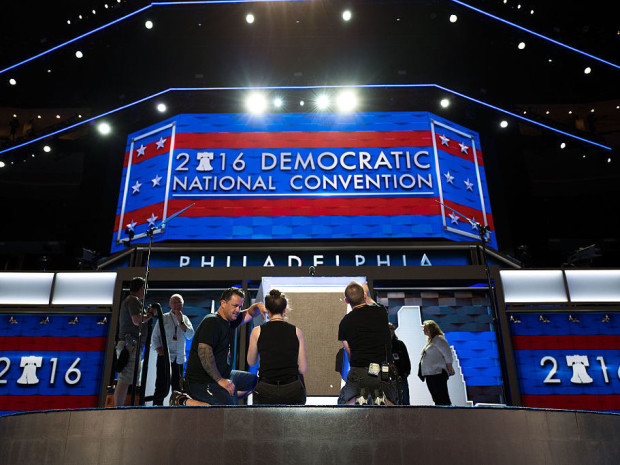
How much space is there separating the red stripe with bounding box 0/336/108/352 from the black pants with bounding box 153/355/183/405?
115 inches

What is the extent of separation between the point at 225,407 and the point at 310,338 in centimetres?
307

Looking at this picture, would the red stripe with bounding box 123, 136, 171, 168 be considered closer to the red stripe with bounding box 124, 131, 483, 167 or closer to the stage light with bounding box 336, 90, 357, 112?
the red stripe with bounding box 124, 131, 483, 167

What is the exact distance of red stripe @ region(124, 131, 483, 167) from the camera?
42.4 feet

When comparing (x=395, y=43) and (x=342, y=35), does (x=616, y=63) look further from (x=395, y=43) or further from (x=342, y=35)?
(x=342, y=35)

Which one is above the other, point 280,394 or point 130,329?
point 130,329

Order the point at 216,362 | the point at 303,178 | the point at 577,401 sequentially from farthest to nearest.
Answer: the point at 303,178 < the point at 577,401 < the point at 216,362

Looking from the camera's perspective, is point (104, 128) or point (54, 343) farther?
point (104, 128)

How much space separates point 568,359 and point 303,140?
7440 mm

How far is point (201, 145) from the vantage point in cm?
1292

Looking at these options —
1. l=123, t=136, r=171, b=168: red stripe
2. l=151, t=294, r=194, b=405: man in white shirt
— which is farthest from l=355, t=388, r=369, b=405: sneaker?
l=123, t=136, r=171, b=168: red stripe

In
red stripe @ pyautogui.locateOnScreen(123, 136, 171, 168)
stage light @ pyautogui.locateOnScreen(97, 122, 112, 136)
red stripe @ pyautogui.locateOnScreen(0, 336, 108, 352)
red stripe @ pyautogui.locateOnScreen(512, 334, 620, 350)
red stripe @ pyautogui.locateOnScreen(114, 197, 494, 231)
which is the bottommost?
red stripe @ pyautogui.locateOnScreen(512, 334, 620, 350)

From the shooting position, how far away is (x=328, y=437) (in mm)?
4078

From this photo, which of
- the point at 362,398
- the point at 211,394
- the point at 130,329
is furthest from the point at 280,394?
the point at 130,329

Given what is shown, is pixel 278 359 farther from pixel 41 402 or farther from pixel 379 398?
pixel 41 402
